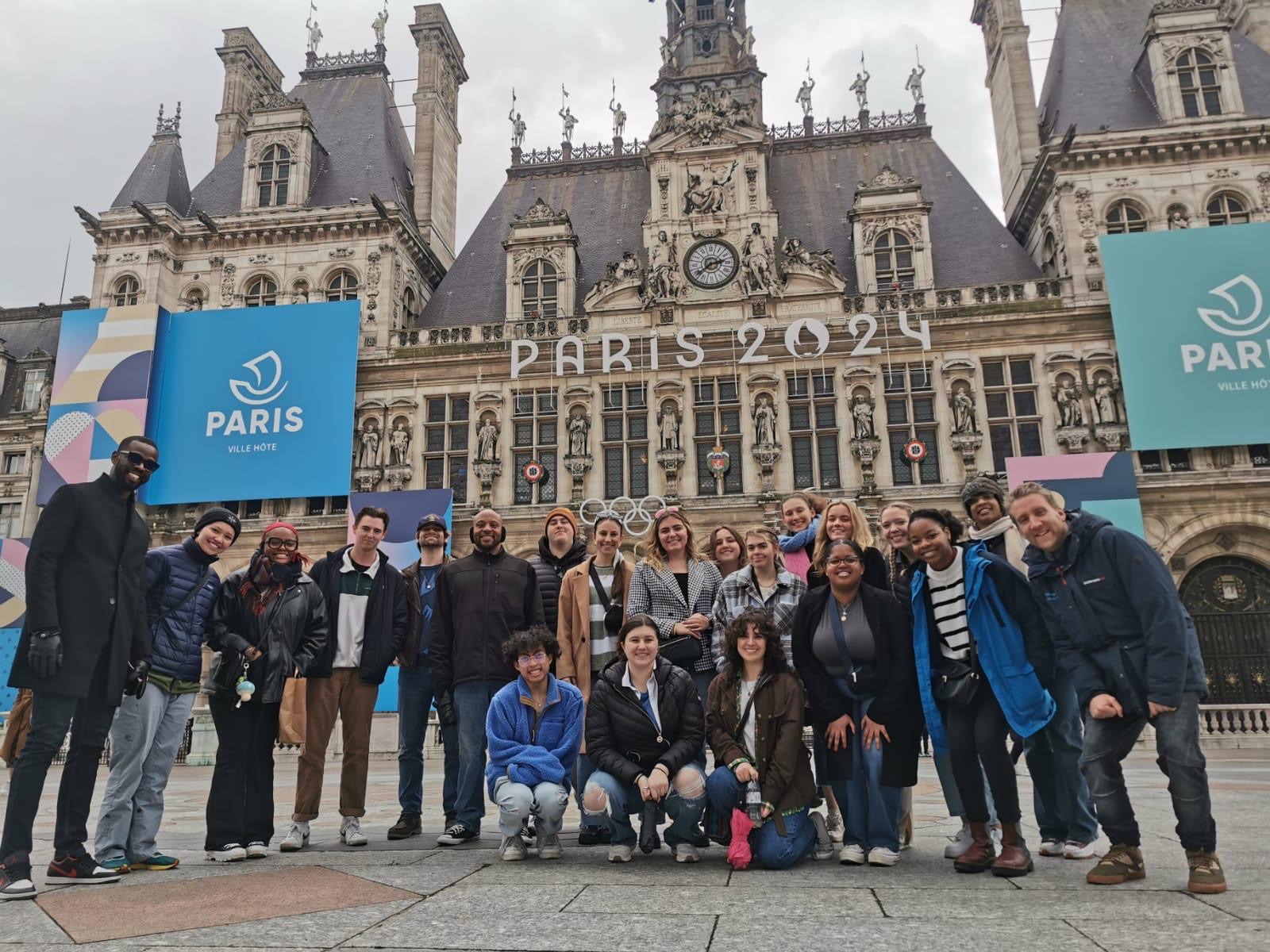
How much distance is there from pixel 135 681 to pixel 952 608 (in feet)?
15.1

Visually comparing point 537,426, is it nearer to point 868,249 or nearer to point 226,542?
point 868,249

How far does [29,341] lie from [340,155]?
1431cm

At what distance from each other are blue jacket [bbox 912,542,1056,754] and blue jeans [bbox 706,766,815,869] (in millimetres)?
945

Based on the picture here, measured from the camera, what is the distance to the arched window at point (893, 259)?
2419cm

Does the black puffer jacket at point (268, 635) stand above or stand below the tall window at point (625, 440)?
below

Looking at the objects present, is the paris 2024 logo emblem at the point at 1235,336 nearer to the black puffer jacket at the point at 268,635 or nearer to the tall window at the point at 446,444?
the tall window at the point at 446,444

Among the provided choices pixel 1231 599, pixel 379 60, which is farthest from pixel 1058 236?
pixel 379 60

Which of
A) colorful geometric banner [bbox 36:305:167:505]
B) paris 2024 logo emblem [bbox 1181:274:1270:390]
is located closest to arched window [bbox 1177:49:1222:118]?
paris 2024 logo emblem [bbox 1181:274:1270:390]

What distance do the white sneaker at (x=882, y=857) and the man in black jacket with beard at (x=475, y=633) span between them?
2508 millimetres

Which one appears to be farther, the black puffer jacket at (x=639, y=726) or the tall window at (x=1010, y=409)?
the tall window at (x=1010, y=409)

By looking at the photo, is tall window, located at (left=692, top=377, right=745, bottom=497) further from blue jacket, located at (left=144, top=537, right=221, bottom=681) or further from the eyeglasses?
the eyeglasses

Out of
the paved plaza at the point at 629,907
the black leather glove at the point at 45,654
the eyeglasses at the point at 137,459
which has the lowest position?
the paved plaza at the point at 629,907

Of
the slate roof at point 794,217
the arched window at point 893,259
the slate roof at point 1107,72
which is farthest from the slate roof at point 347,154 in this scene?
the slate roof at point 1107,72

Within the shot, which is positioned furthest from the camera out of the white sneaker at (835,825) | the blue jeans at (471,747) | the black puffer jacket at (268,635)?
the white sneaker at (835,825)
